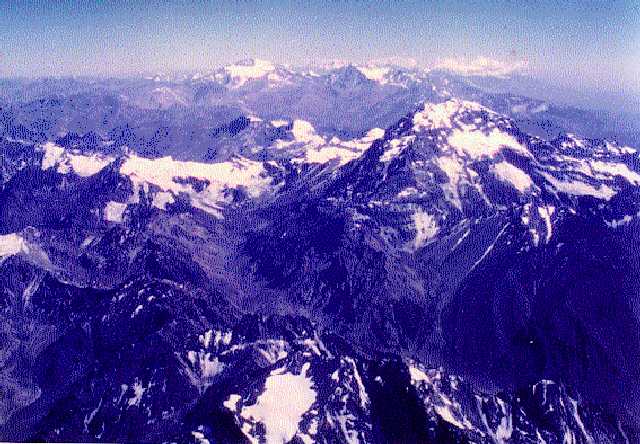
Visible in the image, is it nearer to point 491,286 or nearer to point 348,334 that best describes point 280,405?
point 348,334

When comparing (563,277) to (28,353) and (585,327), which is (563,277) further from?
(28,353)

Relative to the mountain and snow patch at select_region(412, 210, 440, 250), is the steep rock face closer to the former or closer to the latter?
snow patch at select_region(412, 210, 440, 250)

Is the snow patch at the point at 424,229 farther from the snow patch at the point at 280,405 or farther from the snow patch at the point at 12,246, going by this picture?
the snow patch at the point at 12,246

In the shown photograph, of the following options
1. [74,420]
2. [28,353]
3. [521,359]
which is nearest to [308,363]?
[74,420]

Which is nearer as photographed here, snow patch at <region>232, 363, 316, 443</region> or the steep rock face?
snow patch at <region>232, 363, 316, 443</region>

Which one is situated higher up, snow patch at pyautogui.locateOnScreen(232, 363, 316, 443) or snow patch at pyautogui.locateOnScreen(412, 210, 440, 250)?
snow patch at pyautogui.locateOnScreen(232, 363, 316, 443)

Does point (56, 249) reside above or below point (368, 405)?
below

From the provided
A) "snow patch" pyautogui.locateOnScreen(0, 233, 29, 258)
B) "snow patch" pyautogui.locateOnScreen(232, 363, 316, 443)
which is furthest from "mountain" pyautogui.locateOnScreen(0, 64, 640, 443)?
"snow patch" pyautogui.locateOnScreen(0, 233, 29, 258)

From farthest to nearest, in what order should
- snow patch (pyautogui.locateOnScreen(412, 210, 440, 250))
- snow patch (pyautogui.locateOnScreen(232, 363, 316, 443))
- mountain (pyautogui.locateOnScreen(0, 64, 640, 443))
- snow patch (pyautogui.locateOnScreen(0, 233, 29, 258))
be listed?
1. snow patch (pyautogui.locateOnScreen(412, 210, 440, 250))
2. snow patch (pyautogui.locateOnScreen(0, 233, 29, 258))
3. mountain (pyautogui.locateOnScreen(0, 64, 640, 443))
4. snow patch (pyautogui.locateOnScreen(232, 363, 316, 443))

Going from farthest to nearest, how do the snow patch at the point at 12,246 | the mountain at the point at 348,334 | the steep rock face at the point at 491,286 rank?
the snow patch at the point at 12,246, the steep rock face at the point at 491,286, the mountain at the point at 348,334

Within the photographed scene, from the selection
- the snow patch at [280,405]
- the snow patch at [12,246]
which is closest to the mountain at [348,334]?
the snow patch at [280,405]

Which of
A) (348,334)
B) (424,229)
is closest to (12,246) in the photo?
(348,334)
